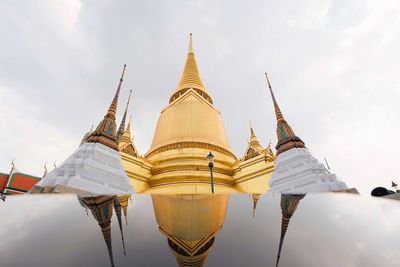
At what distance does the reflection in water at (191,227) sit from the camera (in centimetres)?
155

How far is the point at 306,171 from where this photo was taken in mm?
7441

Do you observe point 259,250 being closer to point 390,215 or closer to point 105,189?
point 390,215

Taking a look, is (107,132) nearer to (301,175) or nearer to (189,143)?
(189,143)

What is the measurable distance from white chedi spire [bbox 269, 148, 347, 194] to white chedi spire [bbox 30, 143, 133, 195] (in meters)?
5.41

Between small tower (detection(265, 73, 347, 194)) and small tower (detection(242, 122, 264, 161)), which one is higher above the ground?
small tower (detection(242, 122, 264, 161))

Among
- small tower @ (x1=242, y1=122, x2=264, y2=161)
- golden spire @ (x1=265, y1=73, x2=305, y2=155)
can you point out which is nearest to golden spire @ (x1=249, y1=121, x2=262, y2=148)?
small tower @ (x1=242, y1=122, x2=264, y2=161)

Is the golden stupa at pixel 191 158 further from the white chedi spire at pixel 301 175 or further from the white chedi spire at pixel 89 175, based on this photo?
the white chedi spire at pixel 89 175

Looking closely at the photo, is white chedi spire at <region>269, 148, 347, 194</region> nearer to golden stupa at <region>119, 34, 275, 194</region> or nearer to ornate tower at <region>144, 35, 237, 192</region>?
golden stupa at <region>119, 34, 275, 194</region>

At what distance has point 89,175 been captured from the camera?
6.34 meters

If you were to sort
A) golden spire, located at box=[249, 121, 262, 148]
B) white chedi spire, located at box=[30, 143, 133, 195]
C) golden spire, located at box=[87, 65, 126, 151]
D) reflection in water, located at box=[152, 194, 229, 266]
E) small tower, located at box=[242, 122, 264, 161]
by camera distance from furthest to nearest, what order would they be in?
golden spire, located at box=[249, 121, 262, 148] → small tower, located at box=[242, 122, 264, 161] → golden spire, located at box=[87, 65, 126, 151] → white chedi spire, located at box=[30, 143, 133, 195] → reflection in water, located at box=[152, 194, 229, 266]

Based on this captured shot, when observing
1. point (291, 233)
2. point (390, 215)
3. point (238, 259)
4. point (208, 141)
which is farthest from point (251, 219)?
point (208, 141)

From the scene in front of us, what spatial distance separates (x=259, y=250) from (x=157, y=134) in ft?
39.6

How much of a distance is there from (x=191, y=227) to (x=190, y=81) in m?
14.9

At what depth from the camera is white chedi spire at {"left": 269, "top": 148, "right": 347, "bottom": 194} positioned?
6836 millimetres
